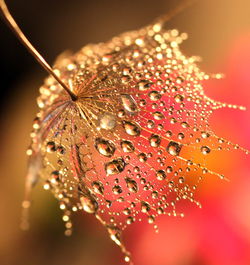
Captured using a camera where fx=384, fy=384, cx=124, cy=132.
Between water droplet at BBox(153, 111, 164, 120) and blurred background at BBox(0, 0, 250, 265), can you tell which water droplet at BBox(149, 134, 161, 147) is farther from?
blurred background at BBox(0, 0, 250, 265)

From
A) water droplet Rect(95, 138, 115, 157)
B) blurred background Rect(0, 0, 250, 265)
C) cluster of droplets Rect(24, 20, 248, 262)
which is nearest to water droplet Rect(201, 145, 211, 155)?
cluster of droplets Rect(24, 20, 248, 262)

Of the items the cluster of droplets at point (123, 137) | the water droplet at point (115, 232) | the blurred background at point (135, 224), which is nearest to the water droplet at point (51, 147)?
the cluster of droplets at point (123, 137)

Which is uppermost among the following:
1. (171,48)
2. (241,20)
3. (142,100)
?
(241,20)

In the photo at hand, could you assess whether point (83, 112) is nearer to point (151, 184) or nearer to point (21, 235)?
point (151, 184)

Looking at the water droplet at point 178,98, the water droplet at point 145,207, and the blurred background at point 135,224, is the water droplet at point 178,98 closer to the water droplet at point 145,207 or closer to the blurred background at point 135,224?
the water droplet at point 145,207

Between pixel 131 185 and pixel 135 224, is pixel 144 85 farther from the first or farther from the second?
pixel 135 224

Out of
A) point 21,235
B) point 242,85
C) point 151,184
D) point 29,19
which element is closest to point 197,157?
point 151,184

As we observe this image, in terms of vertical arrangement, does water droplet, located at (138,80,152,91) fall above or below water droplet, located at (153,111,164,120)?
above

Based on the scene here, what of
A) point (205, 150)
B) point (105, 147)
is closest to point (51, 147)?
point (105, 147)
